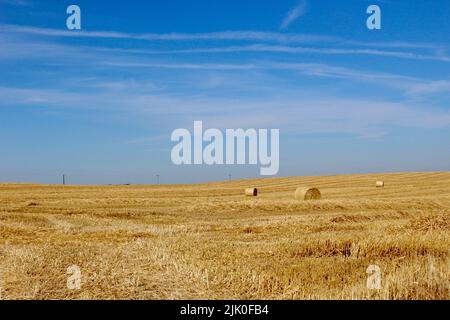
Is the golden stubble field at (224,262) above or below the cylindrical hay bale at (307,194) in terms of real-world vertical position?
below

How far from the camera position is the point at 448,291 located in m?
7.31

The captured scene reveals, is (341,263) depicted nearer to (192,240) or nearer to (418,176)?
(192,240)

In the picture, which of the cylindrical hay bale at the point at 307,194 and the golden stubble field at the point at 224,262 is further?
the cylindrical hay bale at the point at 307,194

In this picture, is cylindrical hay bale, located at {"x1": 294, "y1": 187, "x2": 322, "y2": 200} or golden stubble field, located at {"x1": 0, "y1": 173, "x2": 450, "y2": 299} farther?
cylindrical hay bale, located at {"x1": 294, "y1": 187, "x2": 322, "y2": 200}

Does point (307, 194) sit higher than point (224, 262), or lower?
higher

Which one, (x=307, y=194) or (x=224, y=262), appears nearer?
(x=224, y=262)

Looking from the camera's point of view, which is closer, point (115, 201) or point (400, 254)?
point (400, 254)

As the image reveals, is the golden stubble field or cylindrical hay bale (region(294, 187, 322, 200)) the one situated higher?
cylindrical hay bale (region(294, 187, 322, 200))
